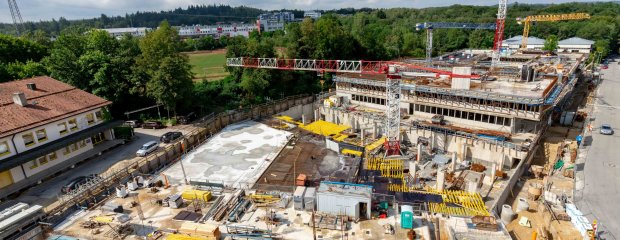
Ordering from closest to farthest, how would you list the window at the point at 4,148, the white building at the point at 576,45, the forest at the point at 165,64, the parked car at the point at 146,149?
the window at the point at 4,148 < the parked car at the point at 146,149 < the forest at the point at 165,64 < the white building at the point at 576,45


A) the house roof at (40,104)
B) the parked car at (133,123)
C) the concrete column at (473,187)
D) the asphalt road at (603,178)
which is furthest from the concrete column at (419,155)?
the parked car at (133,123)

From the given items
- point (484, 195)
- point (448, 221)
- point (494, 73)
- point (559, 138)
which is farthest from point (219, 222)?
point (494, 73)

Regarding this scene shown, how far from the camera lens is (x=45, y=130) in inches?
1404

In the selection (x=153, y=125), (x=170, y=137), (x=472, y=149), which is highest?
(x=153, y=125)

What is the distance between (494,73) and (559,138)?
46.9 feet

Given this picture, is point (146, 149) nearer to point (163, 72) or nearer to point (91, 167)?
point (91, 167)

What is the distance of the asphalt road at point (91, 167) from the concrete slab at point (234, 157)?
6.90m

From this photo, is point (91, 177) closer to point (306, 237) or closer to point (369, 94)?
point (306, 237)

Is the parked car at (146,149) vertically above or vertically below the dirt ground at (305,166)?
above

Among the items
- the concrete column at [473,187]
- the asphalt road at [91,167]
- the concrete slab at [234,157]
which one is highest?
the asphalt road at [91,167]

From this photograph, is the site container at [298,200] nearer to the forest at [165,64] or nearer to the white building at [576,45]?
the forest at [165,64]

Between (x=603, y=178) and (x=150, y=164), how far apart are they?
46.7 metres

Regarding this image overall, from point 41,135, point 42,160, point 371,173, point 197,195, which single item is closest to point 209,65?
point 41,135

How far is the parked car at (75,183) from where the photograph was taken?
32.0 m
